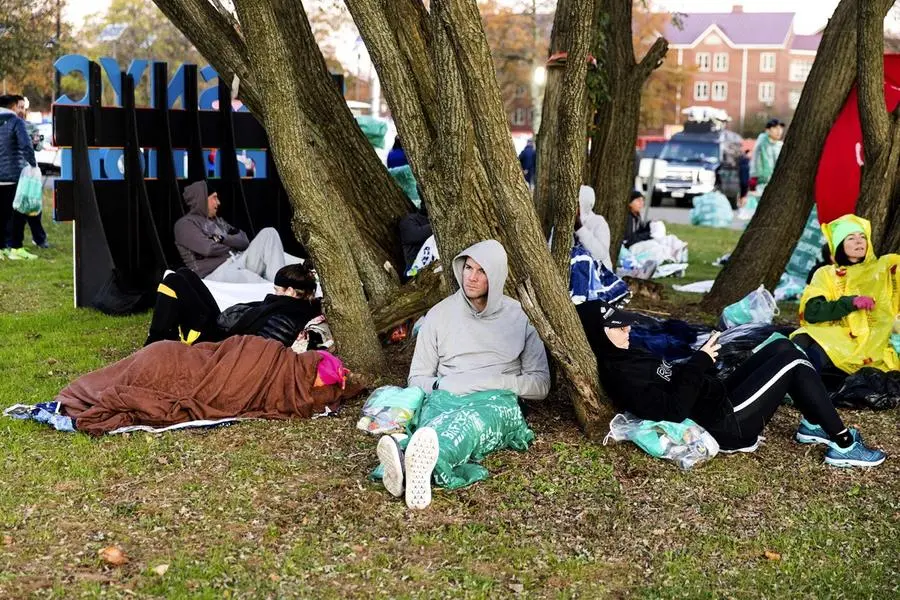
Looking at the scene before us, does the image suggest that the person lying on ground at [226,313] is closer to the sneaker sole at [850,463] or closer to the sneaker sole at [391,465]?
the sneaker sole at [391,465]

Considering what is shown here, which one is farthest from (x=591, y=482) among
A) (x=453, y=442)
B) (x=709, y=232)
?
(x=709, y=232)

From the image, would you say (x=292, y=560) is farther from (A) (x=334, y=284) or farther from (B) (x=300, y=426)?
(A) (x=334, y=284)

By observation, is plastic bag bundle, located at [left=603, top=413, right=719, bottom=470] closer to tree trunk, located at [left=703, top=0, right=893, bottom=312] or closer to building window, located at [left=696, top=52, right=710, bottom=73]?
tree trunk, located at [left=703, top=0, right=893, bottom=312]

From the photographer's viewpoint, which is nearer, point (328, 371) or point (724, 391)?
point (724, 391)

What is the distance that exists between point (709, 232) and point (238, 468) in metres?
15.5

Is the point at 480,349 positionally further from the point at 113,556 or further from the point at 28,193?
the point at 28,193

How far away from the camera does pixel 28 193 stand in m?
12.5

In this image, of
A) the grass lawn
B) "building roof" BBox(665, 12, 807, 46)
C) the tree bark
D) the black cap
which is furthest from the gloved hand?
"building roof" BBox(665, 12, 807, 46)

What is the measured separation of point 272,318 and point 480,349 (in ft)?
5.92

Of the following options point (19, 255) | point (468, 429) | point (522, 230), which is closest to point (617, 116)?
point (522, 230)

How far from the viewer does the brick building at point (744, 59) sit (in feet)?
267

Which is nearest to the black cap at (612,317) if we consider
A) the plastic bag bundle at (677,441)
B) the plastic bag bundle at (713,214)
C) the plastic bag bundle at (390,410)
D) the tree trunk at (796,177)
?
the plastic bag bundle at (677,441)

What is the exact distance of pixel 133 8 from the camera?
3772 centimetres

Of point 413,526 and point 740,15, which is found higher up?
point 740,15
